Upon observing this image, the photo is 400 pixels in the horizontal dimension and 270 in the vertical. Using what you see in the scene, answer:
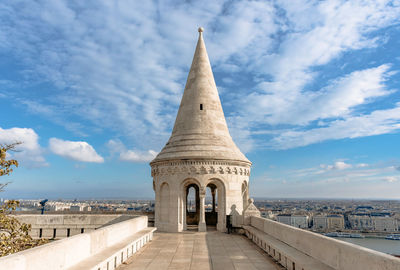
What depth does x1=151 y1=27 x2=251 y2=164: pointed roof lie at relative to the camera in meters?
15.9

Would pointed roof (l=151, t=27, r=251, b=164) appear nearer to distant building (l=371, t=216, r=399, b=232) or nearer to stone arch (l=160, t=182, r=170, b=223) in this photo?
stone arch (l=160, t=182, r=170, b=223)

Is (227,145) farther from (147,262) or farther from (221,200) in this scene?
(147,262)

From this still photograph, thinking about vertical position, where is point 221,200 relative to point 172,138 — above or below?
below

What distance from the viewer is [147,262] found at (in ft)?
26.4

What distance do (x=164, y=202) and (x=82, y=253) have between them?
999 centimetres

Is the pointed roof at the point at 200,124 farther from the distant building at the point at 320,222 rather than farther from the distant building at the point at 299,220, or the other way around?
the distant building at the point at 299,220

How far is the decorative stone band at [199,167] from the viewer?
15.3 metres

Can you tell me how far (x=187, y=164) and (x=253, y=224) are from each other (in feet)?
14.5

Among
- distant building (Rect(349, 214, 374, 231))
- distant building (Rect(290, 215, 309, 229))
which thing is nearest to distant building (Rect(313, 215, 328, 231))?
distant building (Rect(290, 215, 309, 229))

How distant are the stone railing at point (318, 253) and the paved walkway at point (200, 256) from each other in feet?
1.59

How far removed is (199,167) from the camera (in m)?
15.3

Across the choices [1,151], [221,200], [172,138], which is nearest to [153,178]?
[172,138]

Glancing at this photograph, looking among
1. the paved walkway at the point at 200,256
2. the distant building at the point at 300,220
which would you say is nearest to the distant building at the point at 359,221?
the distant building at the point at 300,220

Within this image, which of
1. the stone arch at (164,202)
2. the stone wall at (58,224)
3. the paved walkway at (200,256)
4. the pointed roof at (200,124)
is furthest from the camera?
the pointed roof at (200,124)
